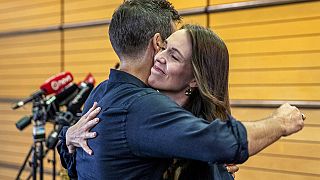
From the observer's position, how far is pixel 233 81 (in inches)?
148

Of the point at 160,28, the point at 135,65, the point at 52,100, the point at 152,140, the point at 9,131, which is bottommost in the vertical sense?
the point at 9,131

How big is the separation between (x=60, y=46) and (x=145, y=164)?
395cm

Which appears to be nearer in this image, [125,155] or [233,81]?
[125,155]

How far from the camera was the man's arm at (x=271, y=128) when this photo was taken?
Result: 131 centimetres

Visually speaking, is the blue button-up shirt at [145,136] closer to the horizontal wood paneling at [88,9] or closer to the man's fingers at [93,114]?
the man's fingers at [93,114]

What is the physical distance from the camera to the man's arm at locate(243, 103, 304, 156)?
131cm

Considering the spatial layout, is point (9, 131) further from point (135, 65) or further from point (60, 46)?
point (135, 65)

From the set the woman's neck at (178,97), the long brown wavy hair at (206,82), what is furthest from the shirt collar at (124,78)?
the long brown wavy hair at (206,82)

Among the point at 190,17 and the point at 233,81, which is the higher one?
the point at 190,17

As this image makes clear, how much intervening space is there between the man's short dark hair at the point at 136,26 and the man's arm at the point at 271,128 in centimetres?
55

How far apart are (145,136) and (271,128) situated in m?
0.39

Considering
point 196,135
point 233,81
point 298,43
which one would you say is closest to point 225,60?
point 196,135

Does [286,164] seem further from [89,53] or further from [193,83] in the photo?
[89,53]

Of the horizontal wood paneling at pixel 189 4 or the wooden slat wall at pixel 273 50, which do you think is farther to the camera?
the horizontal wood paneling at pixel 189 4
